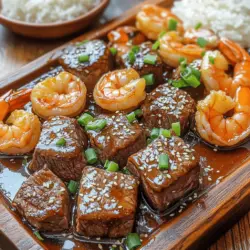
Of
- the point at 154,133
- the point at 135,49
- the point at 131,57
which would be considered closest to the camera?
the point at 154,133

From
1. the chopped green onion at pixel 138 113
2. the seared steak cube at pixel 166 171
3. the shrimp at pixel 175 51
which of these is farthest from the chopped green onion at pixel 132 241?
the shrimp at pixel 175 51

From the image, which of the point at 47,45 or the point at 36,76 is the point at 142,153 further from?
the point at 47,45

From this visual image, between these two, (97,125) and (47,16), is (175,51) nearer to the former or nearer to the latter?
(97,125)

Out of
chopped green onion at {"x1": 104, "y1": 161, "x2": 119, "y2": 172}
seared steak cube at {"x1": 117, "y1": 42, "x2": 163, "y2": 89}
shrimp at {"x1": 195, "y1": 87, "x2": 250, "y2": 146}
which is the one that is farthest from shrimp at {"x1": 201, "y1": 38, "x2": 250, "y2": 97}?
chopped green onion at {"x1": 104, "y1": 161, "x2": 119, "y2": 172}

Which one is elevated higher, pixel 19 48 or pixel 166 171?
pixel 19 48

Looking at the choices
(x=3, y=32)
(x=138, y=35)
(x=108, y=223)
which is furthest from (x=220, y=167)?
(x=3, y=32)

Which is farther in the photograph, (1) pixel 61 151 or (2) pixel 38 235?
(1) pixel 61 151

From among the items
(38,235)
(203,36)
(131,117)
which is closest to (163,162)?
(131,117)
